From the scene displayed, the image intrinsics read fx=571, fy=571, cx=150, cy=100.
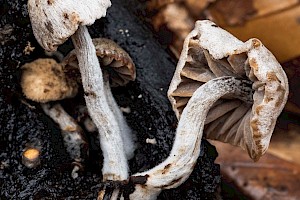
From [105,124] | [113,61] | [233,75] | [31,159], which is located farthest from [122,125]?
[233,75]

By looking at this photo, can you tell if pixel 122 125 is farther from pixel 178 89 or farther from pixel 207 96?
pixel 207 96

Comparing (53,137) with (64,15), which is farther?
(53,137)

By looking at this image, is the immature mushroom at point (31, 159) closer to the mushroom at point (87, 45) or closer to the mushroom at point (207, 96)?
the mushroom at point (87, 45)

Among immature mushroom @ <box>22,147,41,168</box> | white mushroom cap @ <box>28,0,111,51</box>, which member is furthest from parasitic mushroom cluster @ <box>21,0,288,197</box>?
immature mushroom @ <box>22,147,41,168</box>

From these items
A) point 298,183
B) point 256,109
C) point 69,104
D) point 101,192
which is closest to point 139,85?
point 69,104

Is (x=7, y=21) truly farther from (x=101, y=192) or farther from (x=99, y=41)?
(x=101, y=192)

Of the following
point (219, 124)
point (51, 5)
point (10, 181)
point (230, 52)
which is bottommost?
point (10, 181)

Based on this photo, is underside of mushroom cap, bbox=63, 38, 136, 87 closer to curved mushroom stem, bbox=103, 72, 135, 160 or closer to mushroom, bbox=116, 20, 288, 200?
curved mushroom stem, bbox=103, 72, 135, 160

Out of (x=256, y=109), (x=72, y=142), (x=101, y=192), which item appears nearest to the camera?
(x=256, y=109)
